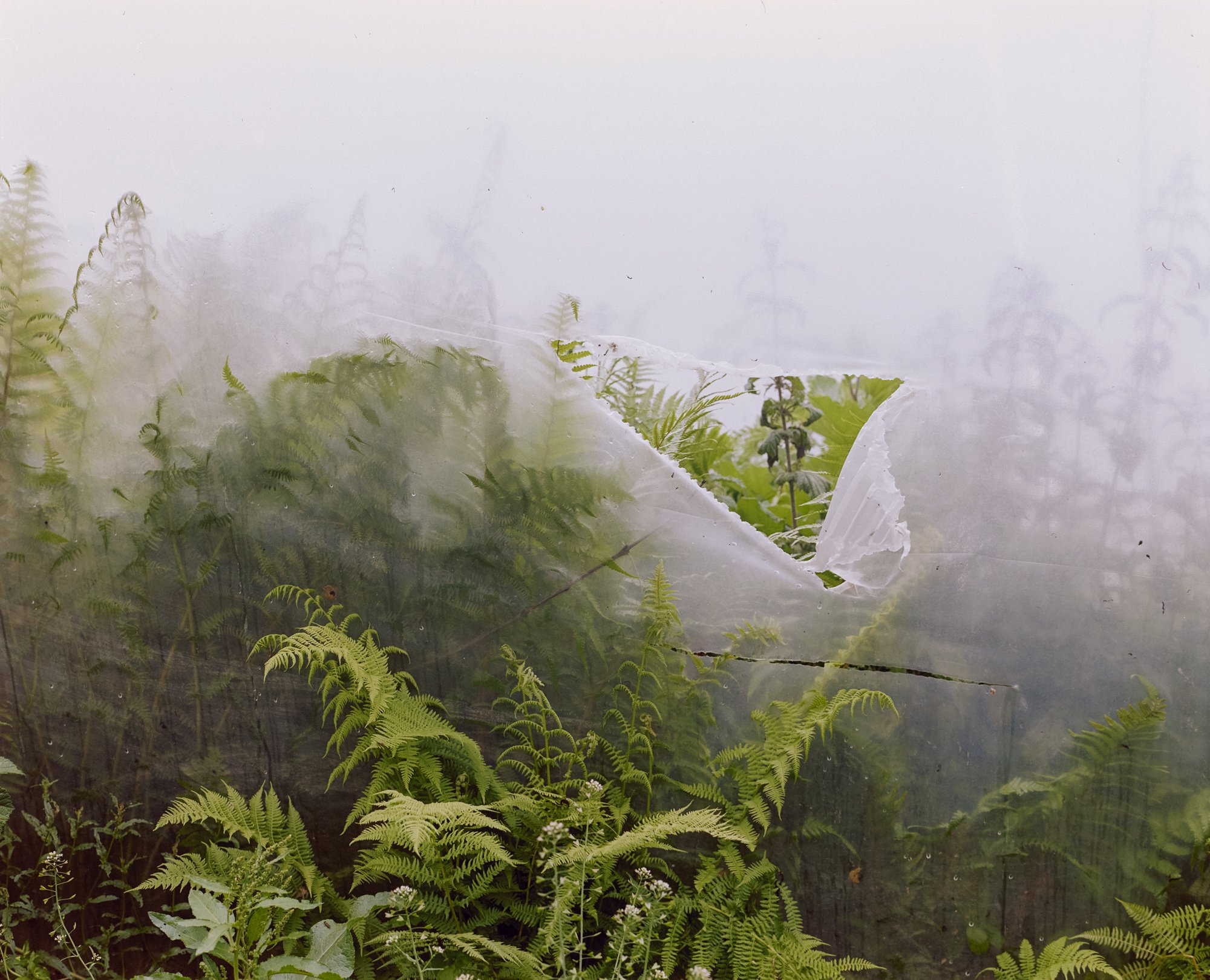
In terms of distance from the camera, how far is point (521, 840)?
192 centimetres

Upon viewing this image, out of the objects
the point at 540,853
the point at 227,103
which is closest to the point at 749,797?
the point at 540,853

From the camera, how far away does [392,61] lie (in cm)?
192

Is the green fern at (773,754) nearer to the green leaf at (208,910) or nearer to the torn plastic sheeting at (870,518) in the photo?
the torn plastic sheeting at (870,518)

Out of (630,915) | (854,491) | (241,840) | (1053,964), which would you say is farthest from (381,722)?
(1053,964)

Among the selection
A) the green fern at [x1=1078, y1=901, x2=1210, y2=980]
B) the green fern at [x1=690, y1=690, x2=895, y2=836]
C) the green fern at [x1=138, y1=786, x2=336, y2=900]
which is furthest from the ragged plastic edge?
the green fern at [x1=138, y1=786, x2=336, y2=900]

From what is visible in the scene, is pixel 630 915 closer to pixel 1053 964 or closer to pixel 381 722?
pixel 381 722

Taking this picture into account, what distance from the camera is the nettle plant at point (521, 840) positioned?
1.71m

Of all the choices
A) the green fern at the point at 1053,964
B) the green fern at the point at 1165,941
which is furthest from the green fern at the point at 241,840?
the green fern at the point at 1165,941

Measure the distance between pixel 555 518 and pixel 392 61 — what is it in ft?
3.95

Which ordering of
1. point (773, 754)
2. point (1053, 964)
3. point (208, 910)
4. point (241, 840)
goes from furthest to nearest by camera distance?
point (241, 840) < point (773, 754) < point (1053, 964) < point (208, 910)

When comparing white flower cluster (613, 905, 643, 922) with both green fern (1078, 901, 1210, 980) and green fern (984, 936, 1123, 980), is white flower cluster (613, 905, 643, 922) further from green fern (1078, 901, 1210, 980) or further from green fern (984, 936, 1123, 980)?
green fern (1078, 901, 1210, 980)

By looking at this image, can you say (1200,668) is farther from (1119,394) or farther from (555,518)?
(555,518)

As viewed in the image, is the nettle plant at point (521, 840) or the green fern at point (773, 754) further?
the green fern at point (773, 754)

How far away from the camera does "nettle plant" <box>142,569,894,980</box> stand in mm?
1715
